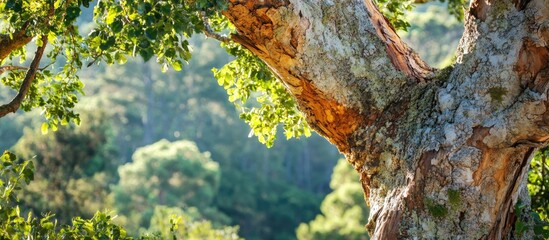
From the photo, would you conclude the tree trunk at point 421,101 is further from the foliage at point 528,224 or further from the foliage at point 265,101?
the foliage at point 265,101

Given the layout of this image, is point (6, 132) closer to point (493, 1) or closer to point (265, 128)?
point (265, 128)

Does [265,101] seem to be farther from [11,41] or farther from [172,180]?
[172,180]

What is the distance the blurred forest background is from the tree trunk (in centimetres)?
1050

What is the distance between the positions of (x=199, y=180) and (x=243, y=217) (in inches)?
118

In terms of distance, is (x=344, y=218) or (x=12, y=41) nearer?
(x=12, y=41)

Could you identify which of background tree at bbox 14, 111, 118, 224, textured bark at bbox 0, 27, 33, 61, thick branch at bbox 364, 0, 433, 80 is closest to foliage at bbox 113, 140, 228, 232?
Answer: background tree at bbox 14, 111, 118, 224

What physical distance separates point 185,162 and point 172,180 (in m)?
0.88

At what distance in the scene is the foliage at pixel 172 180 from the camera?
31.8 meters

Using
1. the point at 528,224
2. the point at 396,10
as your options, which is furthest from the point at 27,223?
the point at 396,10

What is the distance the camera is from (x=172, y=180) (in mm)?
33094

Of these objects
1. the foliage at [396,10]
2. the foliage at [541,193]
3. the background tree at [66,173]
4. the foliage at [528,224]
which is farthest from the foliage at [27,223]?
the background tree at [66,173]

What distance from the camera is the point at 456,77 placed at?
362 centimetres

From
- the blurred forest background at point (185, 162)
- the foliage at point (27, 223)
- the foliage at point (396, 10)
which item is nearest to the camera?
the foliage at point (27, 223)

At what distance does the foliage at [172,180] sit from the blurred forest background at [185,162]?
0.13ft
